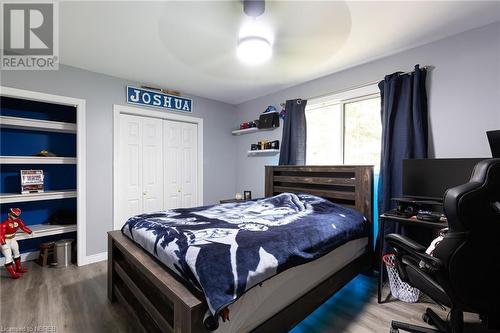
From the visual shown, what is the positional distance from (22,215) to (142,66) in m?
2.49

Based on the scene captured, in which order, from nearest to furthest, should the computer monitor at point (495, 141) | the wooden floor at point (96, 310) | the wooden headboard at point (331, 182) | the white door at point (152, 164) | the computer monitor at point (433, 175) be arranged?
the computer monitor at point (495, 141), the wooden floor at point (96, 310), the computer monitor at point (433, 175), the wooden headboard at point (331, 182), the white door at point (152, 164)

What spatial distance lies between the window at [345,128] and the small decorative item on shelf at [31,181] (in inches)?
144

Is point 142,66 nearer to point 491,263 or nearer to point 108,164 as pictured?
point 108,164

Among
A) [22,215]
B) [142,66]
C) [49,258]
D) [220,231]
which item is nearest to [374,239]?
[220,231]

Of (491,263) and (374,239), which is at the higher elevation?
(491,263)

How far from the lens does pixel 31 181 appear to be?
9.60 ft

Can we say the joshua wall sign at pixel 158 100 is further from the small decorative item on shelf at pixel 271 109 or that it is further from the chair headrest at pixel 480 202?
the chair headrest at pixel 480 202

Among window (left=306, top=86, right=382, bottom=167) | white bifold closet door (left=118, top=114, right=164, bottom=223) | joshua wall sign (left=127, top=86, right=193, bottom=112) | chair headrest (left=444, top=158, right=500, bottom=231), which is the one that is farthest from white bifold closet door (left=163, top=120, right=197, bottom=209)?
chair headrest (left=444, top=158, right=500, bottom=231)

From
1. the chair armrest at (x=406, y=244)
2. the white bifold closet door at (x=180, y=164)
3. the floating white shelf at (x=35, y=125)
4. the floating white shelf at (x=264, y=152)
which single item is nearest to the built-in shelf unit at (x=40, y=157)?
the floating white shelf at (x=35, y=125)

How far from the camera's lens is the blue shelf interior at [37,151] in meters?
2.89

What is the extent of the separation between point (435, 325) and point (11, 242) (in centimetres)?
417

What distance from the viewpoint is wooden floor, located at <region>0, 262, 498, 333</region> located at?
5.82 feet

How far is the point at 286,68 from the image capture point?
299cm

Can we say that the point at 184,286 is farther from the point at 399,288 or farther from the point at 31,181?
the point at 31,181
